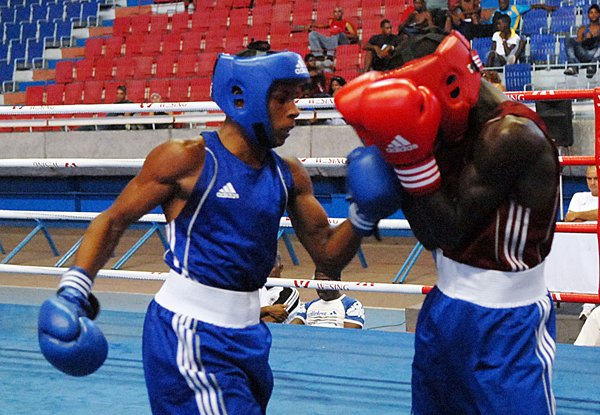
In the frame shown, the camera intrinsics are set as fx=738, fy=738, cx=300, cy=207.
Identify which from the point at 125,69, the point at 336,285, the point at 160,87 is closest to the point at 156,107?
the point at 336,285

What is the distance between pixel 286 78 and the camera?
192 centimetres

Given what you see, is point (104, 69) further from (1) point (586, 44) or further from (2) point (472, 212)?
(2) point (472, 212)

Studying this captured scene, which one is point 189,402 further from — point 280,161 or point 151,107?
point 151,107

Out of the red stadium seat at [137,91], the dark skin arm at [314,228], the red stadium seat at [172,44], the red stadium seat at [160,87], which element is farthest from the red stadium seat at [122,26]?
the dark skin arm at [314,228]

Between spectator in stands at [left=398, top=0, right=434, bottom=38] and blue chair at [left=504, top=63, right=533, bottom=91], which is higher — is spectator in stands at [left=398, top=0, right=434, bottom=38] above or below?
above

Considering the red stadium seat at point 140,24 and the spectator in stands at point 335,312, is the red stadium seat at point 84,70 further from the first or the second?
the spectator in stands at point 335,312

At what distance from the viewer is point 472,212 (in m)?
1.66

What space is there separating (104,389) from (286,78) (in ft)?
5.87

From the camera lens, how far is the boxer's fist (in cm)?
155

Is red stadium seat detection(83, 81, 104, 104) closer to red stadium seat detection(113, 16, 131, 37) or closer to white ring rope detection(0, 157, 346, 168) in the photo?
red stadium seat detection(113, 16, 131, 37)

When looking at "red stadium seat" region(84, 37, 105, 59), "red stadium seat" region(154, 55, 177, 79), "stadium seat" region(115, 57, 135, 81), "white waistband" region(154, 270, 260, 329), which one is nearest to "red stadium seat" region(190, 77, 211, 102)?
"red stadium seat" region(154, 55, 177, 79)

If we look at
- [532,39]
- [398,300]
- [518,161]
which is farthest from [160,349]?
[532,39]

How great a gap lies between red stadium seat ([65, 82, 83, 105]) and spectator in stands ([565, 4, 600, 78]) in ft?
26.3

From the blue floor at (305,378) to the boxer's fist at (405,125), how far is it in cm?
147
